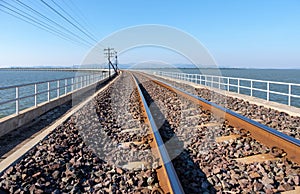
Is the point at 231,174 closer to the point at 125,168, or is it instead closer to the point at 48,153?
the point at 125,168

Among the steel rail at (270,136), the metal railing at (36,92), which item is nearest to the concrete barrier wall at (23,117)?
the metal railing at (36,92)

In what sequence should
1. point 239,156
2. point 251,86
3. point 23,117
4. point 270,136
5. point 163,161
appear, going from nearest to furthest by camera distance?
point 163,161
point 239,156
point 270,136
point 23,117
point 251,86

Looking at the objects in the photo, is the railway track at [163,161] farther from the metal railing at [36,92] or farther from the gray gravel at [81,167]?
the metal railing at [36,92]

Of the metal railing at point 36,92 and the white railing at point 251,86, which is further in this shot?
the white railing at point 251,86

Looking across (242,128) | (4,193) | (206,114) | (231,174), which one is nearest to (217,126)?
(242,128)

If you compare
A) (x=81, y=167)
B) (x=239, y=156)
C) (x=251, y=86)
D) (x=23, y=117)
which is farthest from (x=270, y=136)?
(x=251, y=86)

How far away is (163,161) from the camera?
3.83 m

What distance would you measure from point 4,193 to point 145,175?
1.84 metres

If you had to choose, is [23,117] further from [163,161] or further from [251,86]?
[251,86]

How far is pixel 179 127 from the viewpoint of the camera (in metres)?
6.61

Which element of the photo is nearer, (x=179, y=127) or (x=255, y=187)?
(x=255, y=187)

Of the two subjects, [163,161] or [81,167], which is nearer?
[163,161]

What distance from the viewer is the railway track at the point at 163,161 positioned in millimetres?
3504

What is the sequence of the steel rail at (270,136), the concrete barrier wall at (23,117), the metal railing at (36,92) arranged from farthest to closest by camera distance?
1. the metal railing at (36,92)
2. the concrete barrier wall at (23,117)
3. the steel rail at (270,136)
